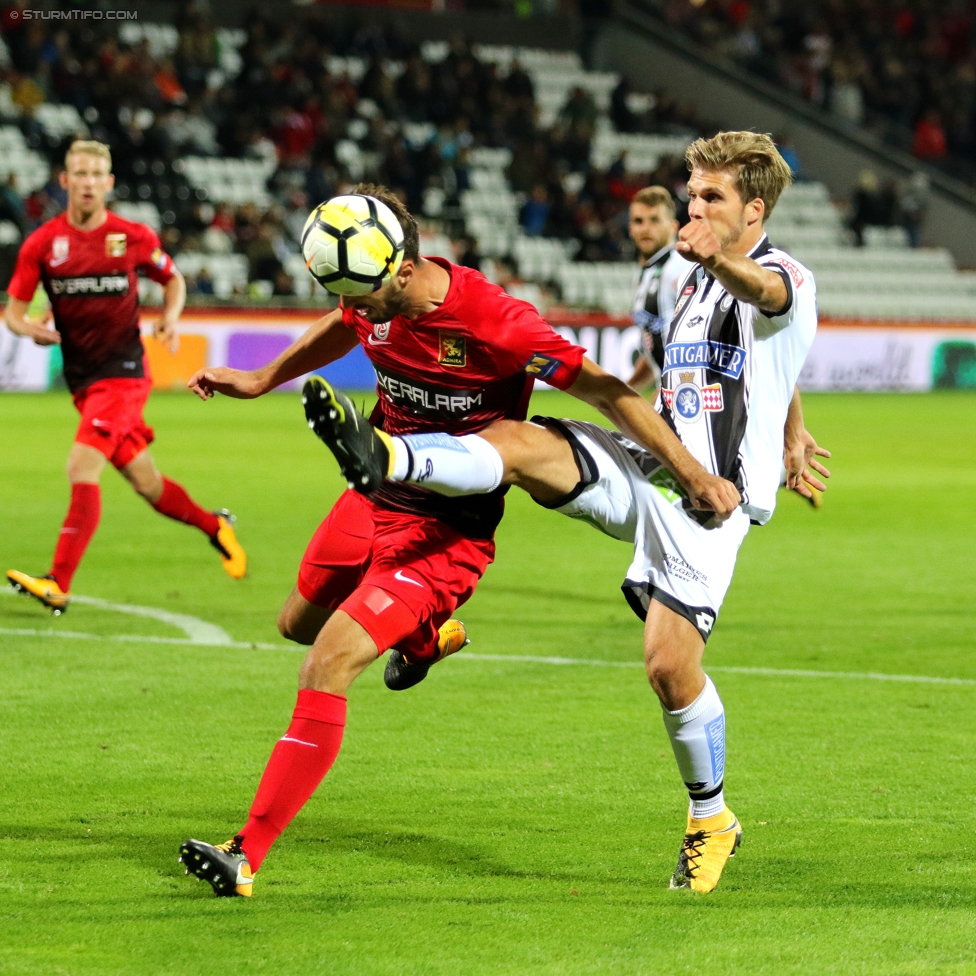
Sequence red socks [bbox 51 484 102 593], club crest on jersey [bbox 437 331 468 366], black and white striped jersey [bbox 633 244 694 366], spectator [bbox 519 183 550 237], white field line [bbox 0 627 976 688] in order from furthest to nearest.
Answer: spectator [bbox 519 183 550 237] < black and white striped jersey [bbox 633 244 694 366] < red socks [bbox 51 484 102 593] < white field line [bbox 0 627 976 688] < club crest on jersey [bbox 437 331 468 366]

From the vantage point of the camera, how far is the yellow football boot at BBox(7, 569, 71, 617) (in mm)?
8227

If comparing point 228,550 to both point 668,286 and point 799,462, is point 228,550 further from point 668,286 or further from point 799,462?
point 799,462

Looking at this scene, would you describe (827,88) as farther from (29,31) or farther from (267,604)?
(267,604)

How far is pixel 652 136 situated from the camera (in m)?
34.0

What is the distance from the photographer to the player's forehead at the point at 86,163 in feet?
28.5

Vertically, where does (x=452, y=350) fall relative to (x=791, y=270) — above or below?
below

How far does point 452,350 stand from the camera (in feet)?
14.8

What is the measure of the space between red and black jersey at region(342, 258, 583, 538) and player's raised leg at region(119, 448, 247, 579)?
178 inches

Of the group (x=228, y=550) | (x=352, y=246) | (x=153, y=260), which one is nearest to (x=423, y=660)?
(x=352, y=246)

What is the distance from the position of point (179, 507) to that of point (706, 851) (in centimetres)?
566

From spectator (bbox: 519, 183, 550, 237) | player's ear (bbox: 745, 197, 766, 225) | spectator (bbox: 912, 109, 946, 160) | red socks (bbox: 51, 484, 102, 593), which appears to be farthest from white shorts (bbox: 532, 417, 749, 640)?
spectator (bbox: 912, 109, 946, 160)

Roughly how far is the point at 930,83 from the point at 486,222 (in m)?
13.4

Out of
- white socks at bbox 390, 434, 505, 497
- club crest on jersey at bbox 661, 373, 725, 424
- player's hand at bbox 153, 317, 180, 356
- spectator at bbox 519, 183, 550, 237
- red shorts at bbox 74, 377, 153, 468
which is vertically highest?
club crest on jersey at bbox 661, 373, 725, 424

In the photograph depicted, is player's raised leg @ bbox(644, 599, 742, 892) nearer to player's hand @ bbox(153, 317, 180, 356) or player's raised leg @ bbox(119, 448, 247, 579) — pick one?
player's raised leg @ bbox(119, 448, 247, 579)
